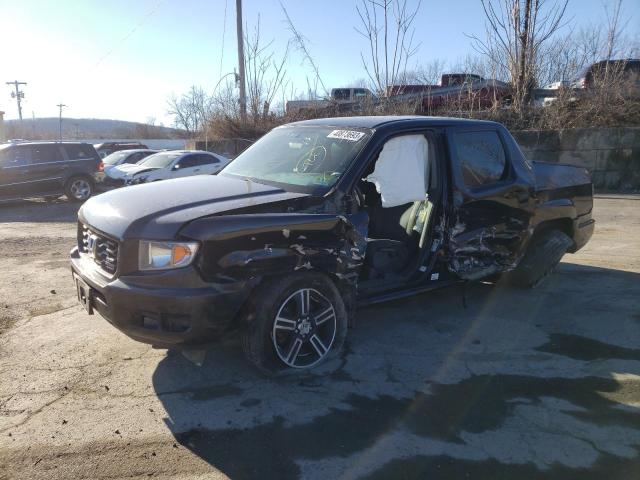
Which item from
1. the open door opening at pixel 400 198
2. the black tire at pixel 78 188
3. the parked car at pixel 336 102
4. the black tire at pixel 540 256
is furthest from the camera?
the parked car at pixel 336 102

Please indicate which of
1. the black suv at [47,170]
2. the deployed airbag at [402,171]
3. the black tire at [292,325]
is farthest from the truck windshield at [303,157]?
the black suv at [47,170]

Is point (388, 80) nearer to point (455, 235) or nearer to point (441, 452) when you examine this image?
point (455, 235)

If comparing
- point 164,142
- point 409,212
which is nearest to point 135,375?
point 409,212

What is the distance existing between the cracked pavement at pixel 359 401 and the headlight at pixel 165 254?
A: 0.94m

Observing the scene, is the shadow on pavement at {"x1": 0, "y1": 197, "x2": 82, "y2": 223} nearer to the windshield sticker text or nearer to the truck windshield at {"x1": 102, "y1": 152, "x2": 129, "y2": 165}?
the truck windshield at {"x1": 102, "y1": 152, "x2": 129, "y2": 165}

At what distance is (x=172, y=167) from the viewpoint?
1540cm

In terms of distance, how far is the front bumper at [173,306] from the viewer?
3.11 m

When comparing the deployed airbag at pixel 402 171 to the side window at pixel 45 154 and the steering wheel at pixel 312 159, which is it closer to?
the steering wheel at pixel 312 159

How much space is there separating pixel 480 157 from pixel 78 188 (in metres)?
12.8

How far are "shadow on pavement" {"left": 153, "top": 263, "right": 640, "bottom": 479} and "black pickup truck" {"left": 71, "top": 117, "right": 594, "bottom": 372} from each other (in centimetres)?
41

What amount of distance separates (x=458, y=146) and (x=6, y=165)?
12.6 metres

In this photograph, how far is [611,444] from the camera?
9.59 ft

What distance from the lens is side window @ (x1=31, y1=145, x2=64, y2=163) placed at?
1366 cm

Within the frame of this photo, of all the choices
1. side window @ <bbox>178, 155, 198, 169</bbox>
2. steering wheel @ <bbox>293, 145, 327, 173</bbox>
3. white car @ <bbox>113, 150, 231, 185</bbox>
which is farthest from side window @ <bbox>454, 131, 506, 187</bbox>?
side window @ <bbox>178, 155, 198, 169</bbox>
